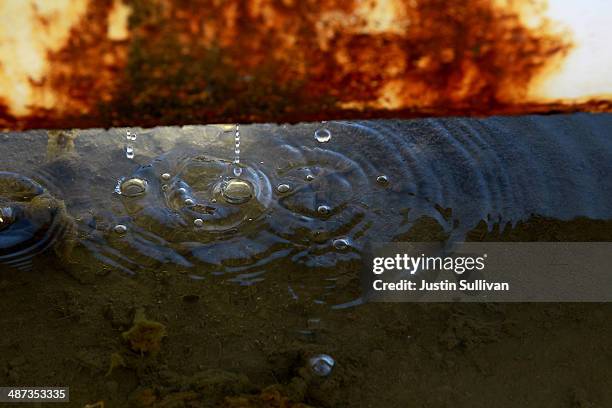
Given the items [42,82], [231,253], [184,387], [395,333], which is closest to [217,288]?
[231,253]

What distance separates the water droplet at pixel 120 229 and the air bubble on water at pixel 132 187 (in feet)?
0.57

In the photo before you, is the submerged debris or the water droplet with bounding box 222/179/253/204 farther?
the water droplet with bounding box 222/179/253/204

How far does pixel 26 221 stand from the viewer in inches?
110

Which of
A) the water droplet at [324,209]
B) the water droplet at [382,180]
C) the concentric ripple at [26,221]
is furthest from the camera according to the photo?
the water droplet at [382,180]

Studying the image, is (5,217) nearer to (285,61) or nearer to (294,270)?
(294,270)

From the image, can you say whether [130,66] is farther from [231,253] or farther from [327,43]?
[231,253]

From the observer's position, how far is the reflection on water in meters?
2.71

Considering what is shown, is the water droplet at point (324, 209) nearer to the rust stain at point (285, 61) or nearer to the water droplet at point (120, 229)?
the water droplet at point (120, 229)

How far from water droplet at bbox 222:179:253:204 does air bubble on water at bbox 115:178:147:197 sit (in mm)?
330

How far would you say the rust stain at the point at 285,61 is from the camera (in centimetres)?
151

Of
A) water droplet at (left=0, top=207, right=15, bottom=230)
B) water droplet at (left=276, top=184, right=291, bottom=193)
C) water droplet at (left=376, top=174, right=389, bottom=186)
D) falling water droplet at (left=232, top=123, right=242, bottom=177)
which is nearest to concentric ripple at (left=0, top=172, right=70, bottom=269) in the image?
water droplet at (left=0, top=207, right=15, bottom=230)

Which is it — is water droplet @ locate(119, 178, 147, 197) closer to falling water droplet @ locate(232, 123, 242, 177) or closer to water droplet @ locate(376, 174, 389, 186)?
falling water droplet @ locate(232, 123, 242, 177)

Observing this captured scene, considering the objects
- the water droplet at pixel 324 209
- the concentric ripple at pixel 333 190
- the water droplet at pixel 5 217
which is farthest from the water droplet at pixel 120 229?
the water droplet at pixel 324 209

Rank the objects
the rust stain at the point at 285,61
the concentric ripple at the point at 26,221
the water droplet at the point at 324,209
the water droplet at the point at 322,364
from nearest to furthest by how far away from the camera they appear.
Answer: the rust stain at the point at 285,61, the water droplet at the point at 322,364, the concentric ripple at the point at 26,221, the water droplet at the point at 324,209
